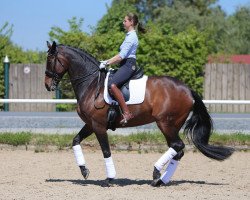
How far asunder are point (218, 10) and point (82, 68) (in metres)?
63.1

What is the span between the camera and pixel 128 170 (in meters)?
11.9

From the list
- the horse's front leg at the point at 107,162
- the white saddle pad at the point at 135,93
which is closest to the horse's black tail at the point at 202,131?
the white saddle pad at the point at 135,93

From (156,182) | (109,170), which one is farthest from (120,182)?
(156,182)

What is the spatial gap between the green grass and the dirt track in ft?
1.06

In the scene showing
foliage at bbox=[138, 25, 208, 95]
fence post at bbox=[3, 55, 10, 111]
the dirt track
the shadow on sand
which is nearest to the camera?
the dirt track

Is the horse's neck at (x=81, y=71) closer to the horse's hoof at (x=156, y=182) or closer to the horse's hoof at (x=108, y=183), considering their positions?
the horse's hoof at (x=108, y=183)

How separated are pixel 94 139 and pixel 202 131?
4733mm

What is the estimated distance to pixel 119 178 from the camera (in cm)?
1093

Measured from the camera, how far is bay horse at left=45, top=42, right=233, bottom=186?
10.0m

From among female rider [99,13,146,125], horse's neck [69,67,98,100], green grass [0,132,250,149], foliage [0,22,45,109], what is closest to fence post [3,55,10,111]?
foliage [0,22,45,109]

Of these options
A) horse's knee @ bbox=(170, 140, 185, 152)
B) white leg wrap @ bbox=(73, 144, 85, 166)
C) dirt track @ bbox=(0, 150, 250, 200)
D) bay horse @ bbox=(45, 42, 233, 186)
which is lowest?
dirt track @ bbox=(0, 150, 250, 200)

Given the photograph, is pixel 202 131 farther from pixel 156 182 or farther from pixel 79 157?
pixel 79 157

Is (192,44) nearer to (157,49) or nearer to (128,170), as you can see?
(157,49)

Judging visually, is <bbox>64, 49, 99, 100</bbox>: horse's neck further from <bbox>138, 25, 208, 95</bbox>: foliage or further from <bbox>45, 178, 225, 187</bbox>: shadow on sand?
<bbox>138, 25, 208, 95</bbox>: foliage
